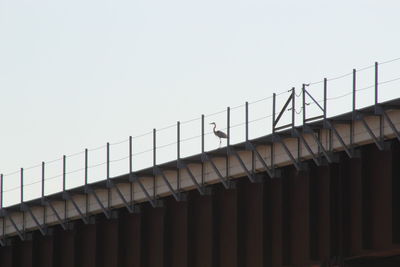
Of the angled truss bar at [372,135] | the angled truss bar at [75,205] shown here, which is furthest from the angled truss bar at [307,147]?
the angled truss bar at [75,205]

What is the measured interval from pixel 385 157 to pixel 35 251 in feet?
71.8

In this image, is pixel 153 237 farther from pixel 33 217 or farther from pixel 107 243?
pixel 33 217

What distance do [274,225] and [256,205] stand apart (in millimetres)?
1453

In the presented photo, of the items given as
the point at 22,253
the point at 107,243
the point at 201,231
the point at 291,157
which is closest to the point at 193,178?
the point at 201,231

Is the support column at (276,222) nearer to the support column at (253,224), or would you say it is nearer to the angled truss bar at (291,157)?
the support column at (253,224)

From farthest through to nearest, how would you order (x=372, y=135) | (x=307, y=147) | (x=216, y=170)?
(x=216, y=170), (x=307, y=147), (x=372, y=135)

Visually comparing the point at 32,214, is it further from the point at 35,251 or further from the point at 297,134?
the point at 297,134

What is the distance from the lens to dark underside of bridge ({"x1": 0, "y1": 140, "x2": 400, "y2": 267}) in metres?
38.8

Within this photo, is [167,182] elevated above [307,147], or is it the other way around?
[167,182]

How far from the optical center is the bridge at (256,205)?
39062mm

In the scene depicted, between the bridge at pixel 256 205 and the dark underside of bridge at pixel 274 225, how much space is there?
4cm

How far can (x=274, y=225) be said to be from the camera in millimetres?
42594

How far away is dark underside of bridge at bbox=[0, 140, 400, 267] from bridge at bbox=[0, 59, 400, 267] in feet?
0.14

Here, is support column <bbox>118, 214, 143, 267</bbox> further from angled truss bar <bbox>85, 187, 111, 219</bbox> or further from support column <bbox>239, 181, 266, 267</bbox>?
support column <bbox>239, 181, 266, 267</bbox>
